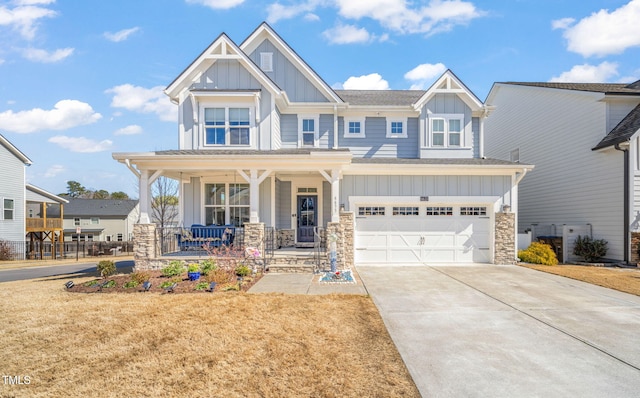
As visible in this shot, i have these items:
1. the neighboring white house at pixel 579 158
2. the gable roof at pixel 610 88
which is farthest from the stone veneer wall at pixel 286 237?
the gable roof at pixel 610 88

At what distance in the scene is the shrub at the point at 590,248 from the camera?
525 inches

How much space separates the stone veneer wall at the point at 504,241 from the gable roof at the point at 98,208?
4134 cm

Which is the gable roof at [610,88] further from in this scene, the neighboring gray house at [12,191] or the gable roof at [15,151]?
the neighboring gray house at [12,191]

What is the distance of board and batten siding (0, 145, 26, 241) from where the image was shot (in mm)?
22766

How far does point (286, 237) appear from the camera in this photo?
14.4 metres

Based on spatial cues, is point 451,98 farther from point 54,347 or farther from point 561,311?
point 54,347

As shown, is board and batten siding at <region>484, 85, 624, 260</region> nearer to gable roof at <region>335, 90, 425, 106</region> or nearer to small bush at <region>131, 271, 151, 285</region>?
gable roof at <region>335, 90, 425, 106</region>

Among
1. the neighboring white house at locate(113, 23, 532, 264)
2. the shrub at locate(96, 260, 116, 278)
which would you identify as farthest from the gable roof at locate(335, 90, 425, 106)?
the shrub at locate(96, 260, 116, 278)

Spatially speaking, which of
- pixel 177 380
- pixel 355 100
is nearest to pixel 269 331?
pixel 177 380

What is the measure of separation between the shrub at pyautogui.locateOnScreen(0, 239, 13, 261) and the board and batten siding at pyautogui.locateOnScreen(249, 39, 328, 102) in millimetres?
21236

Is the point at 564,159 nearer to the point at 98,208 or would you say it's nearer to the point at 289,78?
the point at 289,78

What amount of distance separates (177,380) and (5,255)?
84.1 feet

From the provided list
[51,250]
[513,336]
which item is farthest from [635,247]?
[51,250]

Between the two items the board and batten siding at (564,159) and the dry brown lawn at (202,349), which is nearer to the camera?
the dry brown lawn at (202,349)
